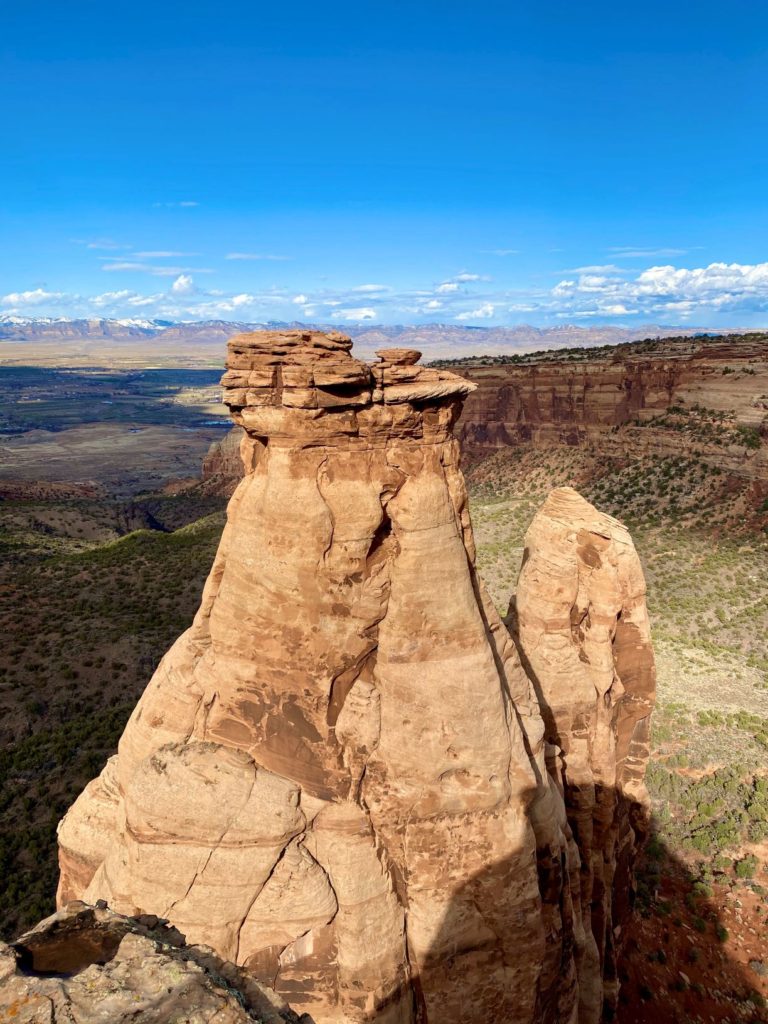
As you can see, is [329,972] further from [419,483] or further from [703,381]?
[703,381]

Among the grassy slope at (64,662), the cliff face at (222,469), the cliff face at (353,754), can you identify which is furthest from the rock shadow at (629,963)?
the cliff face at (222,469)

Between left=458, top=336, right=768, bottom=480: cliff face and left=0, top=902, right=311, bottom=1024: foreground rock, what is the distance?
56147mm

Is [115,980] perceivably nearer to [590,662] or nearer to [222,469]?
[590,662]

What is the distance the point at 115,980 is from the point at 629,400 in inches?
2804

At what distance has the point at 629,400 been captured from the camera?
67438 millimetres

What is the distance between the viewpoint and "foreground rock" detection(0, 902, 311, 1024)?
4699 mm

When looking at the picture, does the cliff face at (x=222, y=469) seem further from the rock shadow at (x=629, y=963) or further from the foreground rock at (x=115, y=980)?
the foreground rock at (x=115, y=980)

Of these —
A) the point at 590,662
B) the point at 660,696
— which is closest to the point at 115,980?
the point at 590,662

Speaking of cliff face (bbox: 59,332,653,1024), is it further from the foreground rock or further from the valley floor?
the valley floor

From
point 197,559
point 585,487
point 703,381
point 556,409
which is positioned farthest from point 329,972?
point 556,409

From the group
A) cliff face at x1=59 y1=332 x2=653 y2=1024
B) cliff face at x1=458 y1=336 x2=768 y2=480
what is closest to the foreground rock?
cliff face at x1=59 y1=332 x2=653 y2=1024

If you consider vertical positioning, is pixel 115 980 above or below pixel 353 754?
above

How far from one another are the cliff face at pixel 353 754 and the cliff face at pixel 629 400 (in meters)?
50.8

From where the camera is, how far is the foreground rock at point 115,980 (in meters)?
4.70
